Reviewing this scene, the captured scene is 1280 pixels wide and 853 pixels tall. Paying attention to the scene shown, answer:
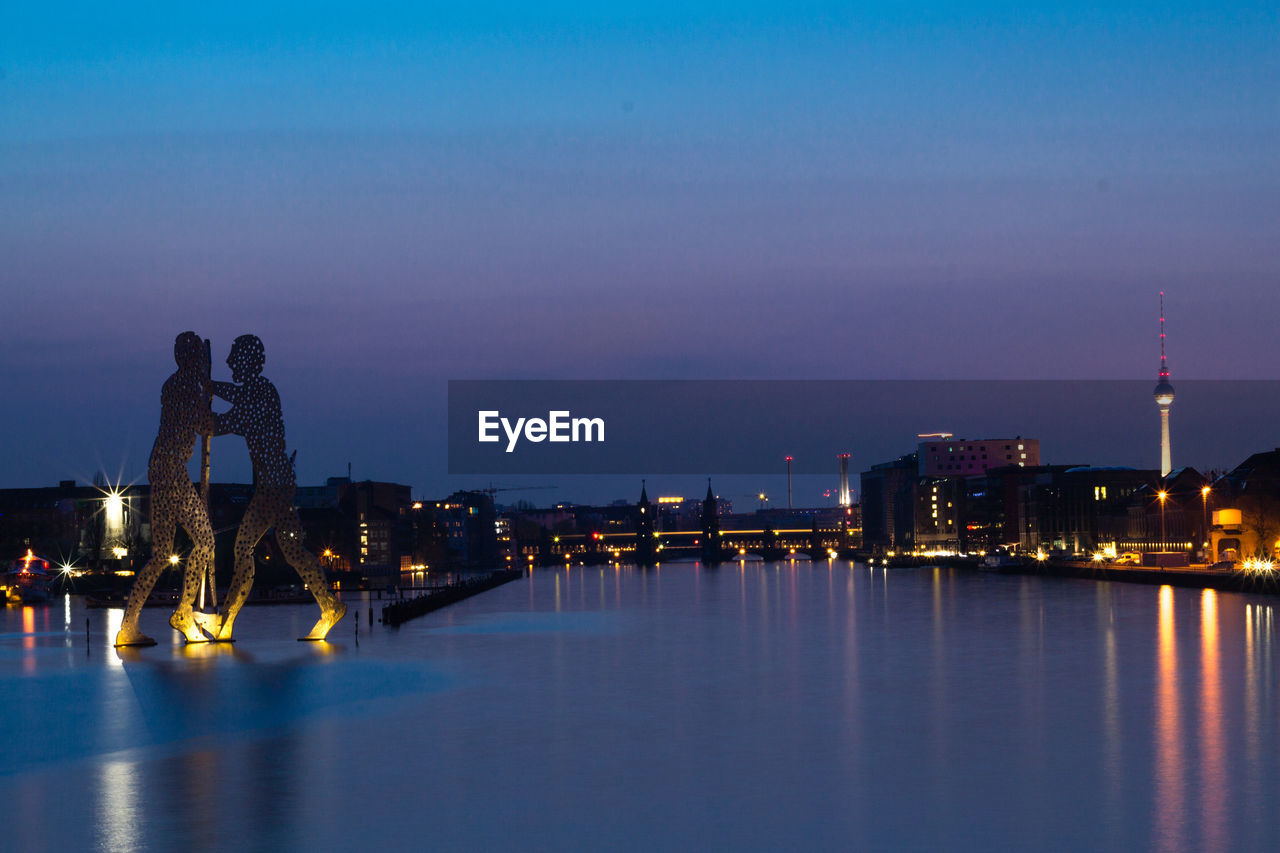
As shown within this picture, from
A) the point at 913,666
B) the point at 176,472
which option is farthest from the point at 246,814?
the point at 176,472

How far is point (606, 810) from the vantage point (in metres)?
18.3

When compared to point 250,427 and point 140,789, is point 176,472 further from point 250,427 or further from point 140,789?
point 140,789

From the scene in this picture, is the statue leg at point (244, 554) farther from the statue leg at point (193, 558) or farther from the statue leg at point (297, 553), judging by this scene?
the statue leg at point (193, 558)

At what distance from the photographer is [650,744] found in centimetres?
2370

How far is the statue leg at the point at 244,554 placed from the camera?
147 ft

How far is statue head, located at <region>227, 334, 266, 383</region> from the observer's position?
142ft

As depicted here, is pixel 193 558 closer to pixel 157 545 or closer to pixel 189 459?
pixel 157 545

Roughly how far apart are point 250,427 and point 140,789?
24687mm

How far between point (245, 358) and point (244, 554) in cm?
628

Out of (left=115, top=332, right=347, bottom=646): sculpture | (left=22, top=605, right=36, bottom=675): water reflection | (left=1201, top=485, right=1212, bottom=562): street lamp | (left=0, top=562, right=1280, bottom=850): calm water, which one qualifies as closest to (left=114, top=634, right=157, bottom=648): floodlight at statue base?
(left=115, top=332, right=347, bottom=646): sculpture

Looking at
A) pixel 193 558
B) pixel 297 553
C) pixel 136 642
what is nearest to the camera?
pixel 193 558

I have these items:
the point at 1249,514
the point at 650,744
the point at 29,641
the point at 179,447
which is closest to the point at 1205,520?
the point at 1249,514

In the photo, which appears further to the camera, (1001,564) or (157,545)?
(1001,564)

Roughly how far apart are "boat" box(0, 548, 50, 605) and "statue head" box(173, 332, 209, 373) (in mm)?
52871
